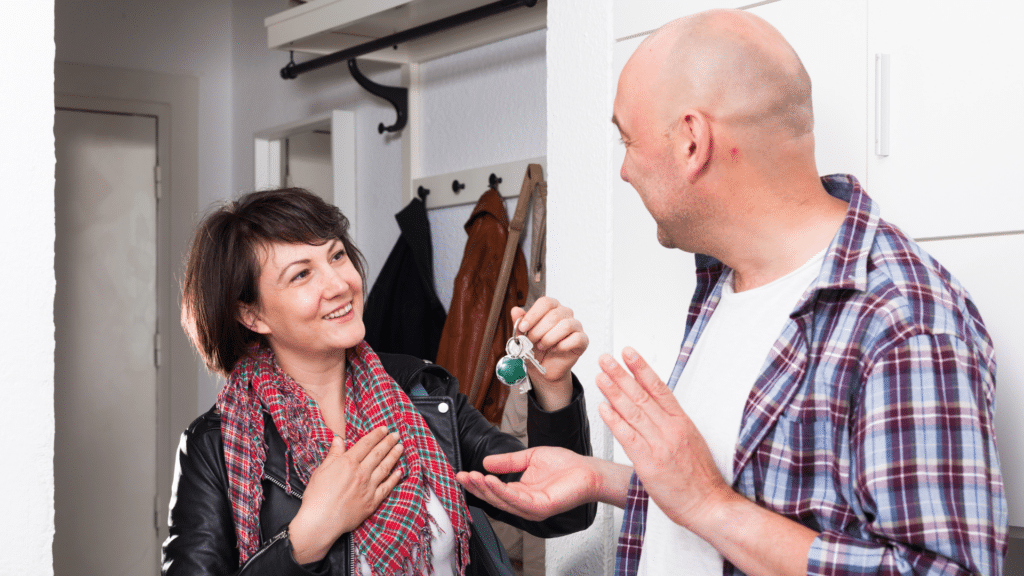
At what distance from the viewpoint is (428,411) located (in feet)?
5.50

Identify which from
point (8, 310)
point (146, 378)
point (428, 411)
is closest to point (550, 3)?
point (428, 411)

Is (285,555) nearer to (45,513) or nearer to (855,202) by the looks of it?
(45,513)

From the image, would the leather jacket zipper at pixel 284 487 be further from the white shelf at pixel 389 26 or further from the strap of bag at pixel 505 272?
the white shelf at pixel 389 26

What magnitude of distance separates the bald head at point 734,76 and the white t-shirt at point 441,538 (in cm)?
82

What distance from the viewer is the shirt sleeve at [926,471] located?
84 cm

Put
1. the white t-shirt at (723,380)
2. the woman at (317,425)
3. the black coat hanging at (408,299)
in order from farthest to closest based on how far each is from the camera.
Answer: the black coat hanging at (408,299)
the woman at (317,425)
the white t-shirt at (723,380)

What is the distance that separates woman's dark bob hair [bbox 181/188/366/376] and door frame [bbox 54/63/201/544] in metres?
2.27

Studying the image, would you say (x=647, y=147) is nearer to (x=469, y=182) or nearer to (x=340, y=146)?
(x=469, y=182)

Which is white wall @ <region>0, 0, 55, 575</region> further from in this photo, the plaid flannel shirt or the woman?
the plaid flannel shirt

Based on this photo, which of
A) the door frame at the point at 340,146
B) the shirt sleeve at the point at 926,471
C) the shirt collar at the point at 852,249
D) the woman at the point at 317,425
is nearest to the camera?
the shirt sleeve at the point at 926,471

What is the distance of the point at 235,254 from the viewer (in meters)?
1.59

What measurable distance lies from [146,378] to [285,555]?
277cm

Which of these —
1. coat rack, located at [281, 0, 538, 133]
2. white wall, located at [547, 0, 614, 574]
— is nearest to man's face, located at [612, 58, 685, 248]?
white wall, located at [547, 0, 614, 574]

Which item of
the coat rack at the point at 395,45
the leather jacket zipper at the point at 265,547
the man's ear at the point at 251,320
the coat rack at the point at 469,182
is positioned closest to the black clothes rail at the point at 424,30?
the coat rack at the point at 395,45
